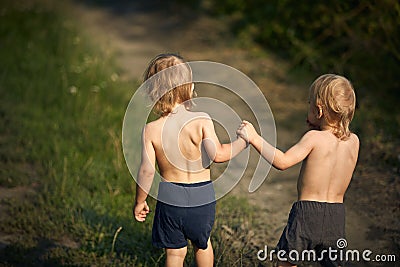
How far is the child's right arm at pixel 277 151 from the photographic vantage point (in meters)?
3.09

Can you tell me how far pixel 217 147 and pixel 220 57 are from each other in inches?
229

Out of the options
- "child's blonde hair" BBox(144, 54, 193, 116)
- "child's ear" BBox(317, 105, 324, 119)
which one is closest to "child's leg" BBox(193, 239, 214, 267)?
"child's blonde hair" BBox(144, 54, 193, 116)

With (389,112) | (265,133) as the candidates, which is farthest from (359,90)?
(265,133)

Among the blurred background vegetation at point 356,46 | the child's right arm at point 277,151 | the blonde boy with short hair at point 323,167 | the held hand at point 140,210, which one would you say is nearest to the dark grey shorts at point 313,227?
the blonde boy with short hair at point 323,167

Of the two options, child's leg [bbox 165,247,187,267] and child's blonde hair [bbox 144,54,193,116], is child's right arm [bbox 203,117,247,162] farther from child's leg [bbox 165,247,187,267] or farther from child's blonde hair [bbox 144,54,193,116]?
child's leg [bbox 165,247,187,267]

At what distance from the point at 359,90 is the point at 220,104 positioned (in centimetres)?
149

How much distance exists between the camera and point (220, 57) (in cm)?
887

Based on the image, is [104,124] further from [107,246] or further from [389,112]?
[389,112]

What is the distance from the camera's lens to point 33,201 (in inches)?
185

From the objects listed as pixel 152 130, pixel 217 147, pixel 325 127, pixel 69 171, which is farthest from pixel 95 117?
pixel 325 127

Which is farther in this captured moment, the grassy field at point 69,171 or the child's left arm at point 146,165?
the grassy field at point 69,171

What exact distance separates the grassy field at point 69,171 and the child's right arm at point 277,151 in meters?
0.84

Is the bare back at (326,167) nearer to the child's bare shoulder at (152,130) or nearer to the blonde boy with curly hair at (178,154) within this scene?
the blonde boy with curly hair at (178,154)

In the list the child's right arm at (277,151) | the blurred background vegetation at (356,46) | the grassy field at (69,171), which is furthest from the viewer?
the blurred background vegetation at (356,46)
